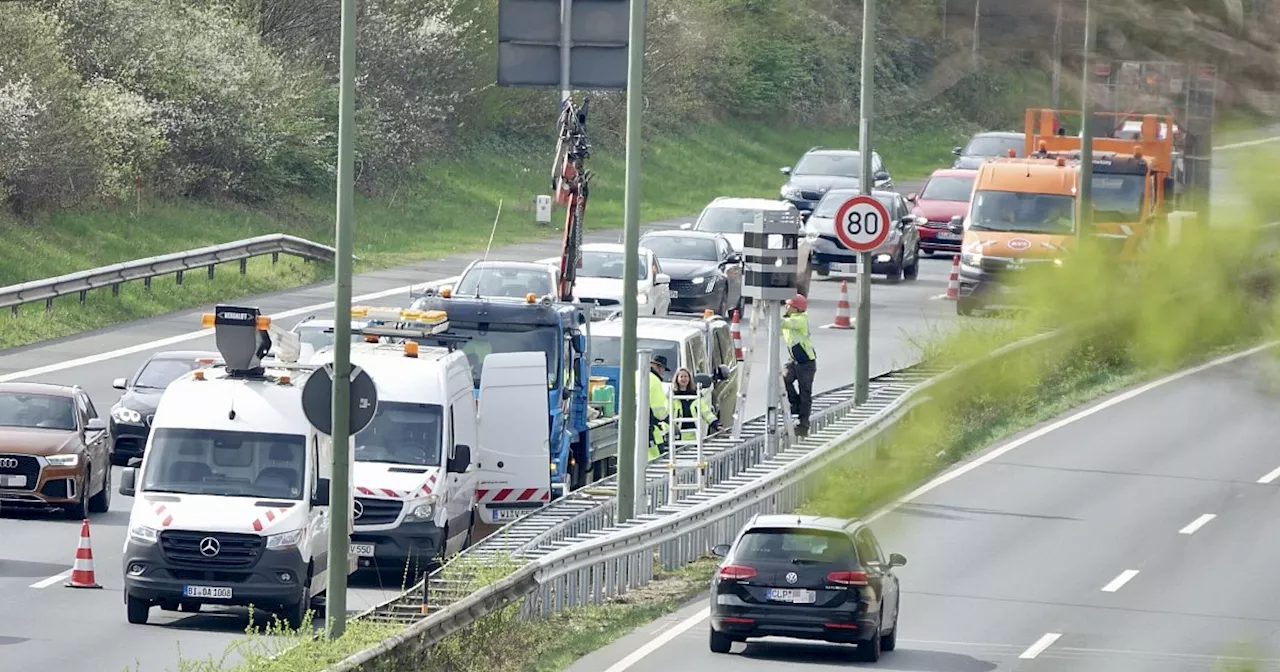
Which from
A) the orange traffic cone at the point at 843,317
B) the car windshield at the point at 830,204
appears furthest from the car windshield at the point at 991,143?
the car windshield at the point at 830,204

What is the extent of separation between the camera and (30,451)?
23.7 metres

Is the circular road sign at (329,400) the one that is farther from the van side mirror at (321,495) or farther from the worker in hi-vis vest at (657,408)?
the worker in hi-vis vest at (657,408)

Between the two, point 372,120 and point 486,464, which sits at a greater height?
point 372,120

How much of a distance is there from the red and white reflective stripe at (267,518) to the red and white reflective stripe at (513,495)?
4081 mm

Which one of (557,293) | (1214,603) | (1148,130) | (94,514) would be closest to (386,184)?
(557,293)

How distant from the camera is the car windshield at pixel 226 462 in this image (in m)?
19.6

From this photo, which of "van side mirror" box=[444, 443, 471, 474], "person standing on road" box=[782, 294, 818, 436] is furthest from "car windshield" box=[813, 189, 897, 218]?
"van side mirror" box=[444, 443, 471, 474]

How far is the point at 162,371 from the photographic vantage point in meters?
28.1

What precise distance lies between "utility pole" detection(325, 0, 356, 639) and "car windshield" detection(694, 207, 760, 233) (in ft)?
82.2

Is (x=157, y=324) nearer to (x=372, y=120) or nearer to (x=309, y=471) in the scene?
(x=372, y=120)

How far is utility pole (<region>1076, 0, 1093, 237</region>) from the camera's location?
344 cm

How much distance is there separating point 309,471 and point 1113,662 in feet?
23.6

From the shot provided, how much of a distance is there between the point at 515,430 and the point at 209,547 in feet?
14.5

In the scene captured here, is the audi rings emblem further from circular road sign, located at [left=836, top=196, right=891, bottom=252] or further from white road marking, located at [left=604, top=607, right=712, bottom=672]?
circular road sign, located at [left=836, top=196, right=891, bottom=252]
